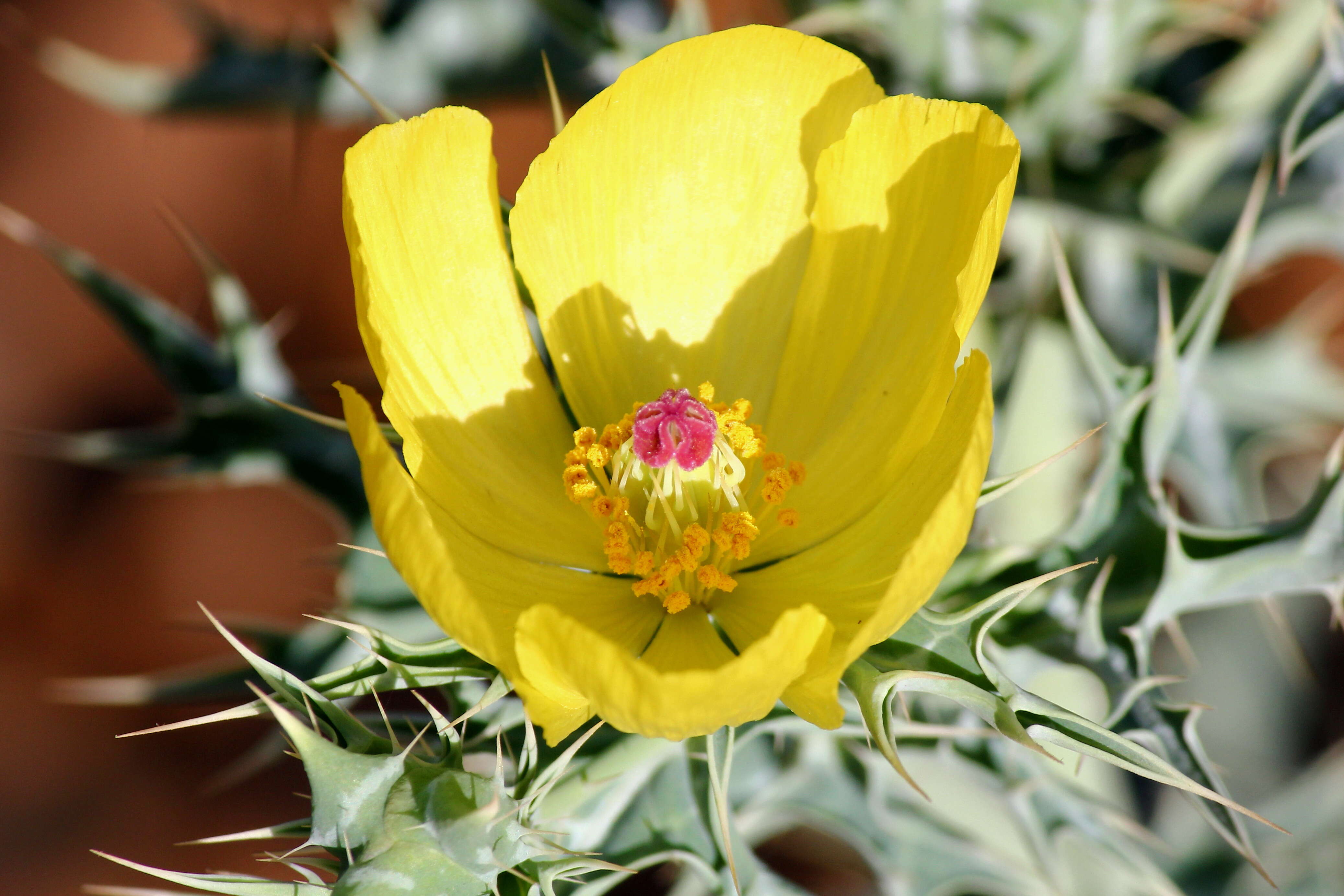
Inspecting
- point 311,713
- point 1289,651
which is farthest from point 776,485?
point 1289,651

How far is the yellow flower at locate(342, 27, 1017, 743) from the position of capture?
3.26ft

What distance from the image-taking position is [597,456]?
A: 1.13 m

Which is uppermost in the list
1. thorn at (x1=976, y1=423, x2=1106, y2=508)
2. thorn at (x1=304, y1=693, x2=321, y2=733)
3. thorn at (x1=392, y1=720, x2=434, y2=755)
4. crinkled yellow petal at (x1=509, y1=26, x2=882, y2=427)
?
crinkled yellow petal at (x1=509, y1=26, x2=882, y2=427)

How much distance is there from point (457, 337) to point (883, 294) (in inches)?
17.0

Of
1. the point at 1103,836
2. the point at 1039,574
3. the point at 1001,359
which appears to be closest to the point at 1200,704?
the point at 1039,574

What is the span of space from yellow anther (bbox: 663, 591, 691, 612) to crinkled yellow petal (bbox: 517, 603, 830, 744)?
0.78 feet

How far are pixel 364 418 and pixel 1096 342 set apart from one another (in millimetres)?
711

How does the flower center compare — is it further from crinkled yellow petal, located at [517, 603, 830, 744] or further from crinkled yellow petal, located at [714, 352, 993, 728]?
crinkled yellow petal, located at [517, 603, 830, 744]

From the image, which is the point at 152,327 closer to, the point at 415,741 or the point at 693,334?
the point at 693,334

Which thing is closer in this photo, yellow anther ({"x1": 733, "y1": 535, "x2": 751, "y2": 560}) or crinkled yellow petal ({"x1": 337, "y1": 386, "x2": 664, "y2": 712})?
crinkled yellow petal ({"x1": 337, "y1": 386, "x2": 664, "y2": 712})

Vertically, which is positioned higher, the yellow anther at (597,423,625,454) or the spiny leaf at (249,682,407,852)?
the yellow anther at (597,423,625,454)

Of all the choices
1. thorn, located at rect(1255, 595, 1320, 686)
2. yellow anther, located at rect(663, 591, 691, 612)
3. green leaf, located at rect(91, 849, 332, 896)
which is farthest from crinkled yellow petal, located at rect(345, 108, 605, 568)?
thorn, located at rect(1255, 595, 1320, 686)

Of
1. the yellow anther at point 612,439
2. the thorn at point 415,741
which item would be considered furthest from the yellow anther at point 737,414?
the thorn at point 415,741

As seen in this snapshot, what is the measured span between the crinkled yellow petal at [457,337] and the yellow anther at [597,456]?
0.21ft
